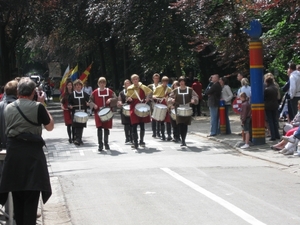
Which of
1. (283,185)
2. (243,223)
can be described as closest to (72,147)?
(283,185)

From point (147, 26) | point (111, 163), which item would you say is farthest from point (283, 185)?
point (147, 26)

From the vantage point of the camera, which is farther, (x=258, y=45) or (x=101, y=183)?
(x=258, y=45)

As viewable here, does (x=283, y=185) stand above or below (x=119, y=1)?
below

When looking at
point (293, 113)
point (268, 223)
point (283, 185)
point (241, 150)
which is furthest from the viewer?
point (293, 113)

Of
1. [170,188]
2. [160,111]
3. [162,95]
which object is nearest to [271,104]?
[160,111]

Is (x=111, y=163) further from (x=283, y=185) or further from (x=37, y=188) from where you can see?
(x=37, y=188)

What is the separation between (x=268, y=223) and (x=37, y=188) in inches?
115

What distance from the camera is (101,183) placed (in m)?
12.8

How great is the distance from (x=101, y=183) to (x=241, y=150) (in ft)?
19.4

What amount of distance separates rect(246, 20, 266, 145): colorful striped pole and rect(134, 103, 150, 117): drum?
2.65 meters

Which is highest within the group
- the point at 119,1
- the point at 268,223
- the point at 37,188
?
the point at 119,1

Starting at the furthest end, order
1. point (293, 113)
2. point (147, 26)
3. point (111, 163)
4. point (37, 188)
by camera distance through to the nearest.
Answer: point (147, 26) < point (293, 113) < point (111, 163) < point (37, 188)

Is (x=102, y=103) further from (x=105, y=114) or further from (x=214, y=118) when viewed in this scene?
(x=214, y=118)

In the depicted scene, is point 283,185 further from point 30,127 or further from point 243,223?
point 30,127
